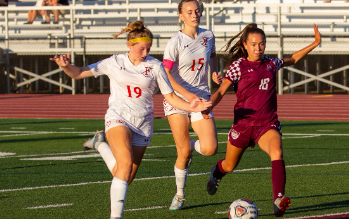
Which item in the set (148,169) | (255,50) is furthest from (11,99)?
(255,50)

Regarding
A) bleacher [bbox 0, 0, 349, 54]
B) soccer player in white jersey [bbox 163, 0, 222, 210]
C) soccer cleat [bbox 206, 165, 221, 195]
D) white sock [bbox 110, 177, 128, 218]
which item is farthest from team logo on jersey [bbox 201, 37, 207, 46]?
bleacher [bbox 0, 0, 349, 54]

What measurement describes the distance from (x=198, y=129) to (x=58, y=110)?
50.8 ft

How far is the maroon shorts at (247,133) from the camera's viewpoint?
21.5 ft

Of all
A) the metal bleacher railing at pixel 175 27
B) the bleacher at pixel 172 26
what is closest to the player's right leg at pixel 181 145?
the bleacher at pixel 172 26

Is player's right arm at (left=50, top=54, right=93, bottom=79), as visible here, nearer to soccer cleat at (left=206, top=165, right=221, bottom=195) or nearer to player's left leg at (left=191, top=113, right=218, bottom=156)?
player's left leg at (left=191, top=113, right=218, bottom=156)

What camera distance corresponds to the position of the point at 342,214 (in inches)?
248

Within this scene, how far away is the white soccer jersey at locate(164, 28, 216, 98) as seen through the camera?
7426mm

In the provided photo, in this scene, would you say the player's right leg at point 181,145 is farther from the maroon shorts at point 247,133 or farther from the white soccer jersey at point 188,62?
the maroon shorts at point 247,133

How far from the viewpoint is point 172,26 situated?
2764cm

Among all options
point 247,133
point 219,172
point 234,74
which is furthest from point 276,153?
point 219,172

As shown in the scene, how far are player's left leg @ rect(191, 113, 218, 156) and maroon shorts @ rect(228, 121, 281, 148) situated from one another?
0.61 m

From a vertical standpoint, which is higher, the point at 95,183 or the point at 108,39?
the point at 108,39

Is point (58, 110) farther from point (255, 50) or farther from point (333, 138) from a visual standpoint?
point (255, 50)

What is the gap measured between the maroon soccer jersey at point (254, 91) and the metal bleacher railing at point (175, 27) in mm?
18746
